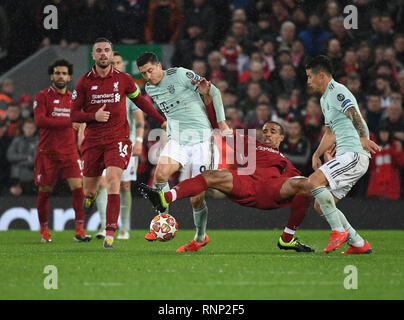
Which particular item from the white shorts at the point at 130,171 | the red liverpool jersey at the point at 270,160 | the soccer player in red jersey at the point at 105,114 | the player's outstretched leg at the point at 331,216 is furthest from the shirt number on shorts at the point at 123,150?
the white shorts at the point at 130,171

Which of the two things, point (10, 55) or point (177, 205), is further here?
point (10, 55)

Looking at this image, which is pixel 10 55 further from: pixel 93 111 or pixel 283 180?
pixel 283 180

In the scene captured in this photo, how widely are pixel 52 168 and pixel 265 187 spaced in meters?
3.42

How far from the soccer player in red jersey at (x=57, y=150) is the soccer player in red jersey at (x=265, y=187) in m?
2.35

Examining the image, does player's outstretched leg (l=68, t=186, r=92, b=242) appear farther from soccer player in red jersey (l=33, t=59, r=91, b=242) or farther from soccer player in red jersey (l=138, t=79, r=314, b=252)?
soccer player in red jersey (l=138, t=79, r=314, b=252)

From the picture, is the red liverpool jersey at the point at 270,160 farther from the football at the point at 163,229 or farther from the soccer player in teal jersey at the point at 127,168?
the soccer player in teal jersey at the point at 127,168

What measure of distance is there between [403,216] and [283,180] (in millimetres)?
5594

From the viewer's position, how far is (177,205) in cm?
1363

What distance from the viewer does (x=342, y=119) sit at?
8.06 m

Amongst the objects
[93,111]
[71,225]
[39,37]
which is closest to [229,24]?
[39,37]

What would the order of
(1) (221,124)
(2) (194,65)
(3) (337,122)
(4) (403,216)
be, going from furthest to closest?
(2) (194,65), (4) (403,216), (1) (221,124), (3) (337,122)

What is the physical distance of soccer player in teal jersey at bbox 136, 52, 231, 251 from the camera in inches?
355

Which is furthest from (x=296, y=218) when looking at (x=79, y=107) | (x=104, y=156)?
(x=79, y=107)

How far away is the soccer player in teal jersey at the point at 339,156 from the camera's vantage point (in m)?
7.84
